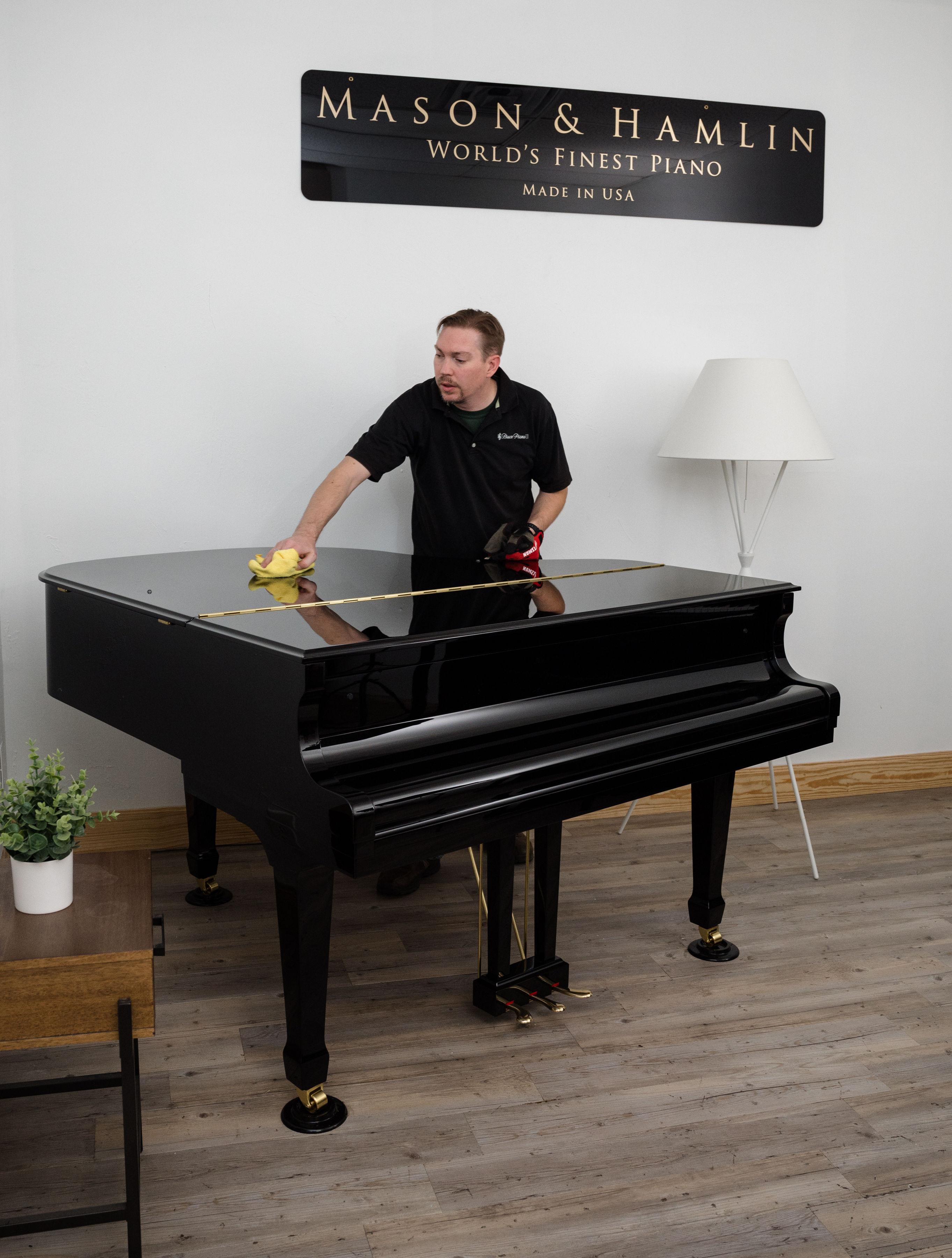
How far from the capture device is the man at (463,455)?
10.2ft

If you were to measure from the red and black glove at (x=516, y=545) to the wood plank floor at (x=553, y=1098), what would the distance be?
105 centimetres

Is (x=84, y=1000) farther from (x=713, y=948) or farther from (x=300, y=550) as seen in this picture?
(x=713, y=948)

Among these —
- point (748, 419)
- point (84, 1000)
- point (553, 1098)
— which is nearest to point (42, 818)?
point (84, 1000)

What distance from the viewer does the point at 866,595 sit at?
4.18 m

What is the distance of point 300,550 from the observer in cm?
265

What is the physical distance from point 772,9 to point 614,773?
3.04m

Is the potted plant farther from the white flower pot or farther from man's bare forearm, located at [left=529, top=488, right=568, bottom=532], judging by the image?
man's bare forearm, located at [left=529, top=488, right=568, bottom=532]

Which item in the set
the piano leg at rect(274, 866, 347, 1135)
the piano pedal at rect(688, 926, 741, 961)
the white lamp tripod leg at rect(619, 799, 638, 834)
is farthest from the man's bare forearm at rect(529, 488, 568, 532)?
the piano leg at rect(274, 866, 347, 1135)

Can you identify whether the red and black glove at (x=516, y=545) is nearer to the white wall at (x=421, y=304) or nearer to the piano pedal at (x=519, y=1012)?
the white wall at (x=421, y=304)

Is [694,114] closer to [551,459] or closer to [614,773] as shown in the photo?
[551,459]

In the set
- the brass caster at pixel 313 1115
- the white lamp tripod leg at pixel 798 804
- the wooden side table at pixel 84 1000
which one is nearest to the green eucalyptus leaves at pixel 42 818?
the wooden side table at pixel 84 1000

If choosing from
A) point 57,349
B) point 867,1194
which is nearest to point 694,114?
point 57,349

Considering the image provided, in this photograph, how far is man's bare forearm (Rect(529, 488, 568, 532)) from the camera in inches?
136

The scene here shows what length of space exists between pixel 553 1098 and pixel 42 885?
3.69 ft
